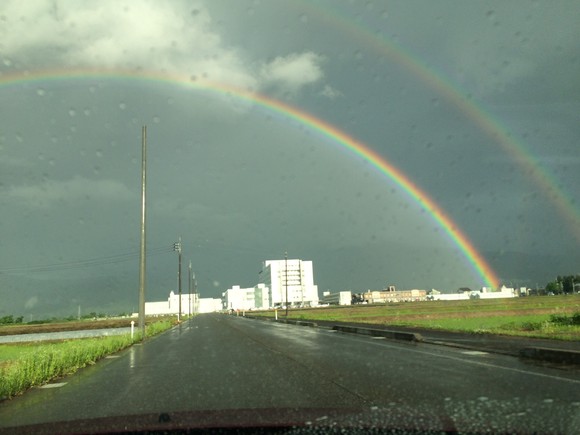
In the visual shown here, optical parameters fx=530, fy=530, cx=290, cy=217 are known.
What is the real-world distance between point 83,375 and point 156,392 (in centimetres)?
483

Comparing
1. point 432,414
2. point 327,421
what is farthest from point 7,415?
point 432,414

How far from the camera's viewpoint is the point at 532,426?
6234 millimetres

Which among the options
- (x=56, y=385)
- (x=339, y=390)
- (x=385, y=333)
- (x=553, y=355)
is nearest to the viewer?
(x=339, y=390)

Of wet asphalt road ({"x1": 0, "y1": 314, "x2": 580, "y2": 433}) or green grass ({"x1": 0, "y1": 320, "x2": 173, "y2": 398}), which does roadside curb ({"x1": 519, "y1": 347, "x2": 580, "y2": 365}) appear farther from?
green grass ({"x1": 0, "y1": 320, "x2": 173, "y2": 398})

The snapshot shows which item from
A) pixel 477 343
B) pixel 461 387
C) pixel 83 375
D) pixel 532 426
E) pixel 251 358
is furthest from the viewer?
pixel 477 343

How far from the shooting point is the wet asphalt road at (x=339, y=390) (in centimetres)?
737

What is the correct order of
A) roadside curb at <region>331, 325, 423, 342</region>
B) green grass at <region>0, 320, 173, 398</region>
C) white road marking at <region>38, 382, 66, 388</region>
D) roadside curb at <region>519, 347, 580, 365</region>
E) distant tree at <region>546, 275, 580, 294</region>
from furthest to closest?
distant tree at <region>546, 275, 580, 294</region>, roadside curb at <region>331, 325, 423, 342</region>, roadside curb at <region>519, 347, 580, 365</region>, white road marking at <region>38, 382, 66, 388</region>, green grass at <region>0, 320, 173, 398</region>

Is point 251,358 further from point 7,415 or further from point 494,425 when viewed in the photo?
point 494,425

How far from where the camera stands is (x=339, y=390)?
31.3ft

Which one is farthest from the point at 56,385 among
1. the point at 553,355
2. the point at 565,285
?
the point at 565,285

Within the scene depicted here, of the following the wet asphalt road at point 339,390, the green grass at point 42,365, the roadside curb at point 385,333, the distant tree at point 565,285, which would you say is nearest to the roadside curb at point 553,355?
the wet asphalt road at point 339,390

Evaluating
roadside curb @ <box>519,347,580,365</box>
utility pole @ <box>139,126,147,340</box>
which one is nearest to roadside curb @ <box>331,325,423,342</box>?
roadside curb @ <box>519,347,580,365</box>

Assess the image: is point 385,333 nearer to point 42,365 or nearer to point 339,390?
point 42,365

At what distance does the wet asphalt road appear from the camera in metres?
7.37
